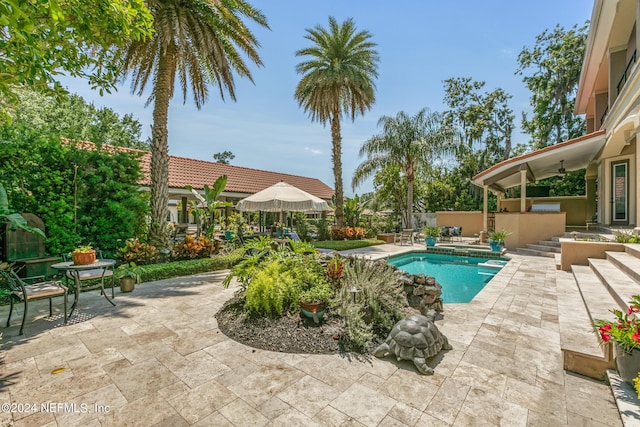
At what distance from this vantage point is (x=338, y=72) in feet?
52.5

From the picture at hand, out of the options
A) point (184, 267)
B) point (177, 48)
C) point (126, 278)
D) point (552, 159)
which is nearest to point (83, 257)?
point (126, 278)

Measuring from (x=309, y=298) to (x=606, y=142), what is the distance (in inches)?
523

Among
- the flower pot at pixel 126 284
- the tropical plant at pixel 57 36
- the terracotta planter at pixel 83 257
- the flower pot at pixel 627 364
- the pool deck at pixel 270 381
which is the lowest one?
the pool deck at pixel 270 381

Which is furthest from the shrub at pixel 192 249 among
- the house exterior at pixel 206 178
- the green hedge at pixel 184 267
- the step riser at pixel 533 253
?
the step riser at pixel 533 253

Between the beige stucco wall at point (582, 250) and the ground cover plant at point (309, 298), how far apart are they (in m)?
6.43

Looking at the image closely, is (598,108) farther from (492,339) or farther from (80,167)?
(80,167)

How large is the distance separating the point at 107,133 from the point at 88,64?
85.4 feet

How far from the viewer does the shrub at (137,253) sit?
8.62m

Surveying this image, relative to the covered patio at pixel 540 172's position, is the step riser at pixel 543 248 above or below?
below

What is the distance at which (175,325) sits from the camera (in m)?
5.00

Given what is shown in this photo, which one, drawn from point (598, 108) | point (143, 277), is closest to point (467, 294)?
point (143, 277)

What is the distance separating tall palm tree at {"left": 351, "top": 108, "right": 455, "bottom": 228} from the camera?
18469 millimetres

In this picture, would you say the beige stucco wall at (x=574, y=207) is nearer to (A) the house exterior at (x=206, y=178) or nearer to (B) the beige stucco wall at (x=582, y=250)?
(B) the beige stucco wall at (x=582, y=250)

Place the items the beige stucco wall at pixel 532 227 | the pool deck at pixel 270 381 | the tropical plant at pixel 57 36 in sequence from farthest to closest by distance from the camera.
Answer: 1. the beige stucco wall at pixel 532 227
2. the tropical plant at pixel 57 36
3. the pool deck at pixel 270 381
